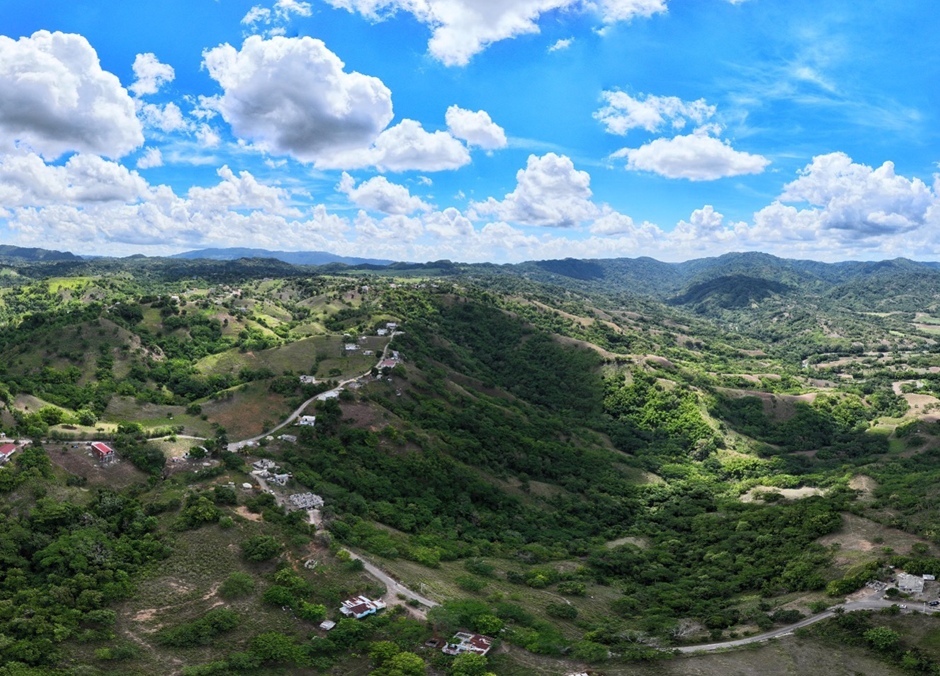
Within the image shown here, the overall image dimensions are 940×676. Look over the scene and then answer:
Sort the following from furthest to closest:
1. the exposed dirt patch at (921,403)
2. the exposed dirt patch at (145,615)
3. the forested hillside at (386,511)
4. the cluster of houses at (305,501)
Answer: the exposed dirt patch at (921,403), the cluster of houses at (305,501), the forested hillside at (386,511), the exposed dirt patch at (145,615)

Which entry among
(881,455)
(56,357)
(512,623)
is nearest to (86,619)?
(512,623)

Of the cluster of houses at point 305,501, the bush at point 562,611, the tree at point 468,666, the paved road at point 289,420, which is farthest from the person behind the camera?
the paved road at point 289,420

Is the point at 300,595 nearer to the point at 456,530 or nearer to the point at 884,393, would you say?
the point at 456,530

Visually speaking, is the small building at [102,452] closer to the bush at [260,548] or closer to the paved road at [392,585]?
the bush at [260,548]

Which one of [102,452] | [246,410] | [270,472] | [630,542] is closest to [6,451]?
[102,452]

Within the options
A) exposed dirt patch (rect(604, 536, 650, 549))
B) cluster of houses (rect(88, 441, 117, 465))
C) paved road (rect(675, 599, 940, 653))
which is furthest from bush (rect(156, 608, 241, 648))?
exposed dirt patch (rect(604, 536, 650, 549))

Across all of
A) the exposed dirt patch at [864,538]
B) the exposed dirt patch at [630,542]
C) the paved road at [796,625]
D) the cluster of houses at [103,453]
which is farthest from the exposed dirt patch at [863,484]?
the cluster of houses at [103,453]
